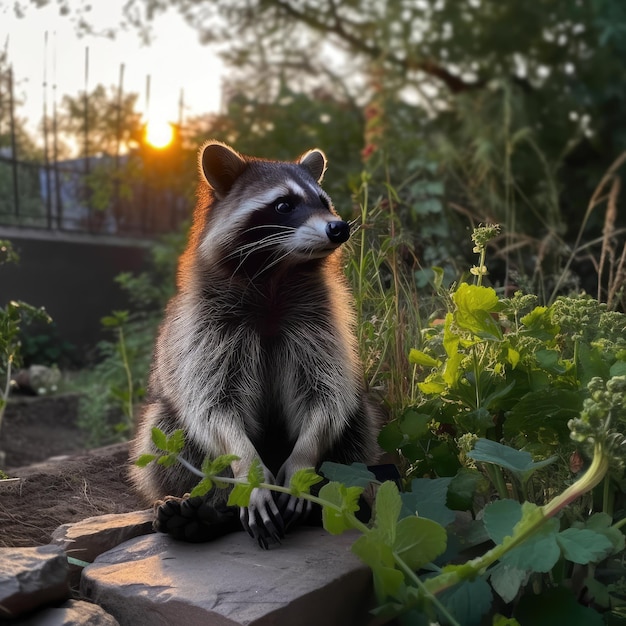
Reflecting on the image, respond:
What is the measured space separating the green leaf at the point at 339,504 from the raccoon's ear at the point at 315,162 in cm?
149

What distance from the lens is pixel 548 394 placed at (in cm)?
232

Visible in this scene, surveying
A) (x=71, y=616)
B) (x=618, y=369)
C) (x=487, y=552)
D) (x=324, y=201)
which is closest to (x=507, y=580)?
(x=487, y=552)

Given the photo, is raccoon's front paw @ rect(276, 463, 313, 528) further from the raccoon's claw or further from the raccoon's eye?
the raccoon's eye

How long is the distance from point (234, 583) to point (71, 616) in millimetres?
412

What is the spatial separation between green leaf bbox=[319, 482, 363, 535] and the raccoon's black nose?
880 mm

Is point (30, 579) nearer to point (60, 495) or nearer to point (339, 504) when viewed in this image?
point (339, 504)

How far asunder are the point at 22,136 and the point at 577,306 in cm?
676

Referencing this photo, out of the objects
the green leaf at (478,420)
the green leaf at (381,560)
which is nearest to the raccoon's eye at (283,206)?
the green leaf at (478,420)

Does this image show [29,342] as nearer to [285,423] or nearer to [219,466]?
[285,423]

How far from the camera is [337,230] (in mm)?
2576

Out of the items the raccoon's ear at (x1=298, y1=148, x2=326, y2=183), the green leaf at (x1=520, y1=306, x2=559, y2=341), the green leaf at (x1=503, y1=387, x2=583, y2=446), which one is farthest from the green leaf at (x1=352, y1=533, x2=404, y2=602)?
the raccoon's ear at (x1=298, y1=148, x2=326, y2=183)

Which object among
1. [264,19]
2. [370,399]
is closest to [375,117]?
[264,19]

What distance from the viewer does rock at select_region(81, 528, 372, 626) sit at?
6.59ft

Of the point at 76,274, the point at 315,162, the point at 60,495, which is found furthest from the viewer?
the point at 76,274
